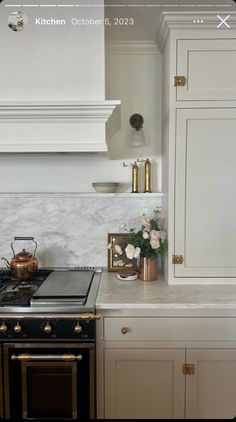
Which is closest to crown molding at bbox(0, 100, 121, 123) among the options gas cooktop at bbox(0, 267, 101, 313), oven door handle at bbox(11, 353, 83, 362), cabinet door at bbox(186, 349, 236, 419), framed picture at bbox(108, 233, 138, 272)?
framed picture at bbox(108, 233, 138, 272)

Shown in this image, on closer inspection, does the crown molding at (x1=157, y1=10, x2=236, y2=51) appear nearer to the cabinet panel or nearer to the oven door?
the cabinet panel

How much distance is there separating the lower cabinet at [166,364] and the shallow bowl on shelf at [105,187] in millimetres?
786

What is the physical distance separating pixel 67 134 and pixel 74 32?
51cm

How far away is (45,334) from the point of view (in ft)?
4.98

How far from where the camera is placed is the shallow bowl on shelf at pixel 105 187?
2012mm

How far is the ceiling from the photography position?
168 cm

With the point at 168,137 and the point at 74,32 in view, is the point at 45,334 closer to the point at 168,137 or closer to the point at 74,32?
the point at 168,137

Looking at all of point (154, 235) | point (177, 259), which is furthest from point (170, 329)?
point (154, 235)

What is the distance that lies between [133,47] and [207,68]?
57 centimetres

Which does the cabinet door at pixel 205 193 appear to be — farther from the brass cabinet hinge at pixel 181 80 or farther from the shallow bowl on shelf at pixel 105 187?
the shallow bowl on shelf at pixel 105 187

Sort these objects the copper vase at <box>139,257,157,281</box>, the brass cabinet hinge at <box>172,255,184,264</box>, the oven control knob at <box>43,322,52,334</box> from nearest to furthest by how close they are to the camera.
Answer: the oven control knob at <box>43,322,52,334</box> < the brass cabinet hinge at <box>172,255,184,264</box> < the copper vase at <box>139,257,157,281</box>

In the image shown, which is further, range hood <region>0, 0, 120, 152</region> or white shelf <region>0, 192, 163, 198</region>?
white shelf <region>0, 192, 163, 198</region>

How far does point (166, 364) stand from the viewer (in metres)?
1.58

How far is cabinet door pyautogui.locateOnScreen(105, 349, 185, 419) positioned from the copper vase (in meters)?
0.44
